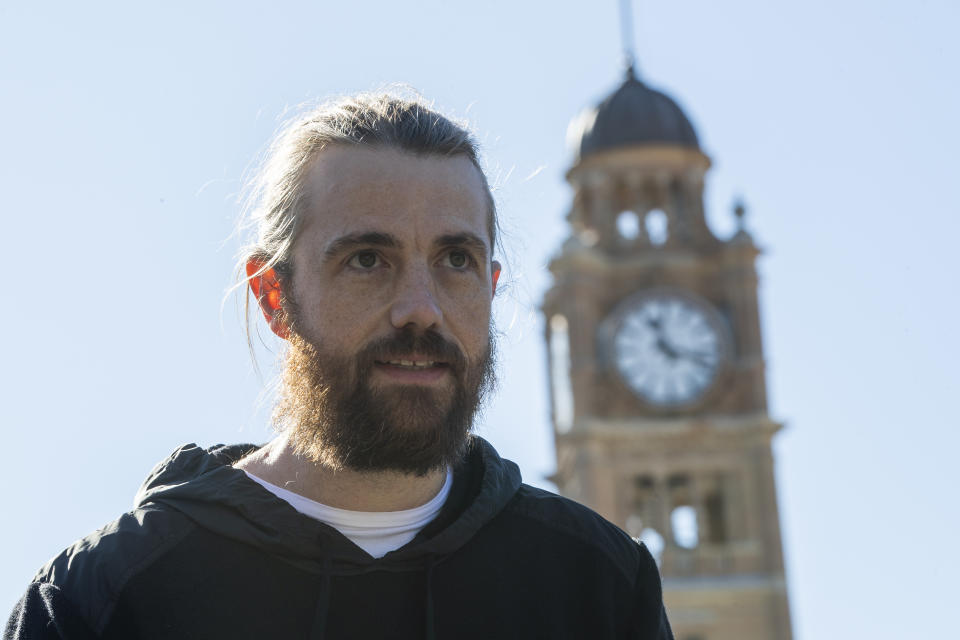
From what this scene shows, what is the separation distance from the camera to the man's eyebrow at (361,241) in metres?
4.01

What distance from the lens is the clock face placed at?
47562 mm

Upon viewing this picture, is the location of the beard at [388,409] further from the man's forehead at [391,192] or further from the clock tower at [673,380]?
the clock tower at [673,380]

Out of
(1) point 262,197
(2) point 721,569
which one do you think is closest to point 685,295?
(2) point 721,569

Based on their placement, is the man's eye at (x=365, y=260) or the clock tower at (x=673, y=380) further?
the clock tower at (x=673, y=380)

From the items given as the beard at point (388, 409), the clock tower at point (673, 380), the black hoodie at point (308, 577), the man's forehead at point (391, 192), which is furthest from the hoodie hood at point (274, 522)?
the clock tower at point (673, 380)

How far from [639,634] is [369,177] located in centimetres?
110

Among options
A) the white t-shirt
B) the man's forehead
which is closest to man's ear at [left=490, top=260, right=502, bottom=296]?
the man's forehead

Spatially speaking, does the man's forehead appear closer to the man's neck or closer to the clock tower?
the man's neck

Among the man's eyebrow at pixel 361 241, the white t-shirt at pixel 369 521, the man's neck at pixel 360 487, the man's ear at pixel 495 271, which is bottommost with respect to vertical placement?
the white t-shirt at pixel 369 521

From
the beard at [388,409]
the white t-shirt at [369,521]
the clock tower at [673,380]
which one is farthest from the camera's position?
the clock tower at [673,380]

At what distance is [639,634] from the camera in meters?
4.17

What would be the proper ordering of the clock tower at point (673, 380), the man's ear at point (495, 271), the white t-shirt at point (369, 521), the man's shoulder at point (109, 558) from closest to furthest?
1. the man's shoulder at point (109, 558)
2. the white t-shirt at point (369, 521)
3. the man's ear at point (495, 271)
4. the clock tower at point (673, 380)

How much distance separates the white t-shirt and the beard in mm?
93

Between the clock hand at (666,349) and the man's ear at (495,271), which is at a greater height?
the clock hand at (666,349)
